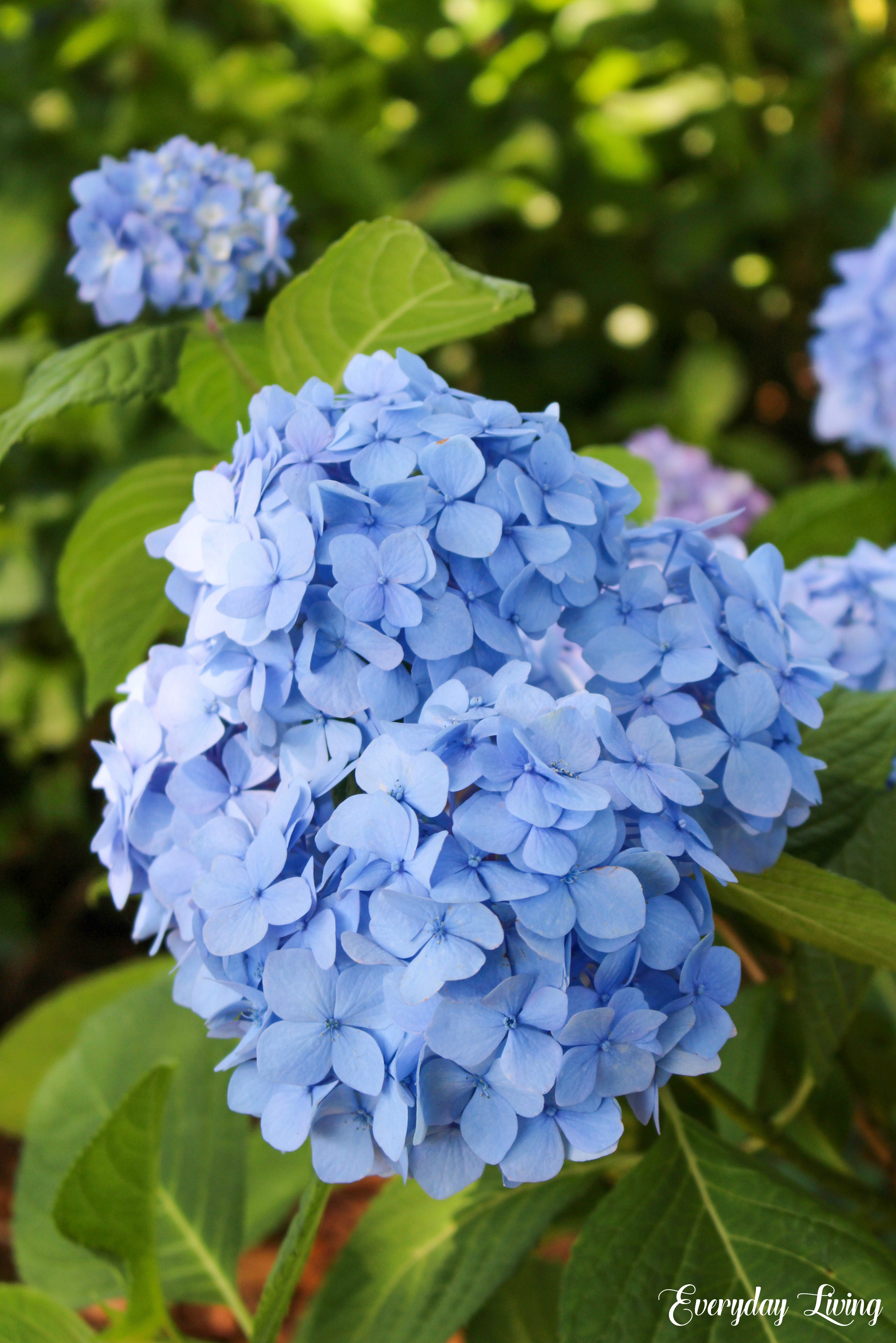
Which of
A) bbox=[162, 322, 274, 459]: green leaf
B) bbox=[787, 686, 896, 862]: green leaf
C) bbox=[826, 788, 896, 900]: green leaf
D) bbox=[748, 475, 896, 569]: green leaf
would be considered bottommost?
bbox=[748, 475, 896, 569]: green leaf

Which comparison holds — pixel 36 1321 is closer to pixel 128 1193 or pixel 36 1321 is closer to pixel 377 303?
pixel 128 1193

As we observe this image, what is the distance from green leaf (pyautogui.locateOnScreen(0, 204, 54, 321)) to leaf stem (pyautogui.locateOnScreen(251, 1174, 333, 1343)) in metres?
1.50

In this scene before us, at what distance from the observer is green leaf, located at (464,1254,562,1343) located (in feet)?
2.67

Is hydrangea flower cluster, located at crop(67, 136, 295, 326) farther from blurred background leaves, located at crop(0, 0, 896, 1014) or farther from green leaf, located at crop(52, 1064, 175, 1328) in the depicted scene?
→ blurred background leaves, located at crop(0, 0, 896, 1014)

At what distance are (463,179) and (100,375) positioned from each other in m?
1.26

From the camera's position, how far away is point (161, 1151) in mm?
883

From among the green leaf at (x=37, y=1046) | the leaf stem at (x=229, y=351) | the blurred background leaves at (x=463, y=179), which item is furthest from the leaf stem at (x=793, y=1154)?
the blurred background leaves at (x=463, y=179)

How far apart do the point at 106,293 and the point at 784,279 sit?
5.70ft

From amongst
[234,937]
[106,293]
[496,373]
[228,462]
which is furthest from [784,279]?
[234,937]

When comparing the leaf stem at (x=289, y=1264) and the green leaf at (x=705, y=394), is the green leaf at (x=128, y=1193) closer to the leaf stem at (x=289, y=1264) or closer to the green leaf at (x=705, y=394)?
the leaf stem at (x=289, y=1264)

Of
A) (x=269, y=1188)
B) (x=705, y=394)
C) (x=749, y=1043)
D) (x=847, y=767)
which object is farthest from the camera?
(x=705, y=394)

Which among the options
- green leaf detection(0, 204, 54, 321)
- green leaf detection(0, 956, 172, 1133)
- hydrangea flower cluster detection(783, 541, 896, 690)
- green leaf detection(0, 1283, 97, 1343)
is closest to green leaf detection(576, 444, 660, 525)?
hydrangea flower cluster detection(783, 541, 896, 690)

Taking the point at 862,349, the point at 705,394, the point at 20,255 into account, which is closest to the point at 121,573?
the point at 862,349

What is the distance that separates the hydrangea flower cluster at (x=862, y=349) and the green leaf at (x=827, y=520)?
136mm
